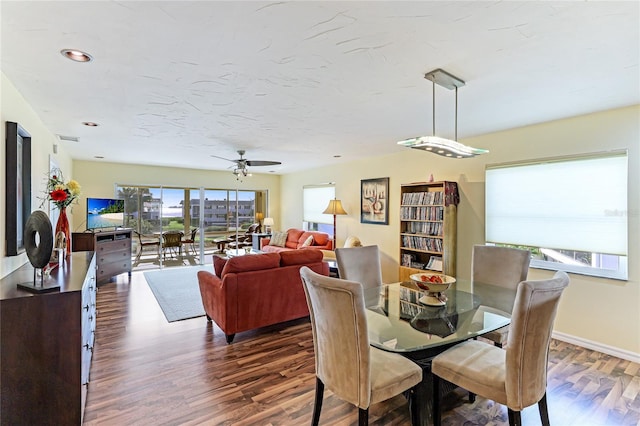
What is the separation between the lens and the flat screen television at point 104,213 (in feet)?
18.2

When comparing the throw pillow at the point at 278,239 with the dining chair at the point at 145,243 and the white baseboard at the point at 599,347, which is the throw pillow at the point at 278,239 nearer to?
the dining chair at the point at 145,243

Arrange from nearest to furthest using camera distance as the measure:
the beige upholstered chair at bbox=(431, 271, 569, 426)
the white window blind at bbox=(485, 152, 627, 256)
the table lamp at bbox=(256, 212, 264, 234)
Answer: the beige upholstered chair at bbox=(431, 271, 569, 426) < the white window blind at bbox=(485, 152, 627, 256) < the table lamp at bbox=(256, 212, 264, 234)

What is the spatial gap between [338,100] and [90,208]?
5.22 meters

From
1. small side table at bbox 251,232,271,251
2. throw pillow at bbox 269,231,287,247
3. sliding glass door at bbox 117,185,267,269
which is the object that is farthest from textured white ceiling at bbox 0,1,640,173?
small side table at bbox 251,232,271,251

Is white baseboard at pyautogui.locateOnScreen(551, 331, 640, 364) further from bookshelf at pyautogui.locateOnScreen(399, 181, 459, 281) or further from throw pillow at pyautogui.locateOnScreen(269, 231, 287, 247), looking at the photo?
throw pillow at pyautogui.locateOnScreen(269, 231, 287, 247)

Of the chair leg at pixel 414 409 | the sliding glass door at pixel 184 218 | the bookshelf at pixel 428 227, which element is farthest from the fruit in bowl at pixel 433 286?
the sliding glass door at pixel 184 218

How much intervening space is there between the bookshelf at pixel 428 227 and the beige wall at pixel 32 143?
173 inches

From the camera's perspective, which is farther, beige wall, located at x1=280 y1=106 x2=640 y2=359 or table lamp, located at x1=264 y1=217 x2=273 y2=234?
table lamp, located at x1=264 y1=217 x2=273 y2=234

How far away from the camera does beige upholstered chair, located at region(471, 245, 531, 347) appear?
2.62 metres

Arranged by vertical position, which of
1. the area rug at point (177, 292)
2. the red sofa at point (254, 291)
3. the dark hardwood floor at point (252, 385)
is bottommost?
the dark hardwood floor at point (252, 385)

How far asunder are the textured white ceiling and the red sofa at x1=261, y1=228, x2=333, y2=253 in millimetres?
3540

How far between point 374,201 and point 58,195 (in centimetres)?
459

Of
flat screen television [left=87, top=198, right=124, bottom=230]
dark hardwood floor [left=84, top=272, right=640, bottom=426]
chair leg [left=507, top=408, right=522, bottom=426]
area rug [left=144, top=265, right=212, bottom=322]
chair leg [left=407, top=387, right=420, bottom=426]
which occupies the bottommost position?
dark hardwood floor [left=84, top=272, right=640, bottom=426]

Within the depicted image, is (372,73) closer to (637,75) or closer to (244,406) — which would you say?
(637,75)
